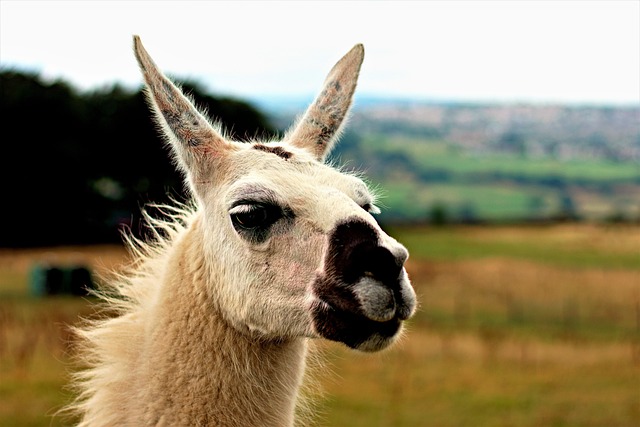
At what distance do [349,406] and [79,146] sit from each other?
140 ft

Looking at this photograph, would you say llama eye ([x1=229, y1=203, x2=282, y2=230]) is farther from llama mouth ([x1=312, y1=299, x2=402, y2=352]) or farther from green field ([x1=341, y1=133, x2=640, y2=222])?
green field ([x1=341, y1=133, x2=640, y2=222])

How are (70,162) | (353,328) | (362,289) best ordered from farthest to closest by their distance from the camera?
(70,162)
(353,328)
(362,289)

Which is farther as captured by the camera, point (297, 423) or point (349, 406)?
point (349, 406)

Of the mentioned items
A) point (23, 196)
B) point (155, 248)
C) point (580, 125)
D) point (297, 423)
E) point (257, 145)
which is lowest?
point (297, 423)

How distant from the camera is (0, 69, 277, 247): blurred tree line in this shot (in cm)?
5153

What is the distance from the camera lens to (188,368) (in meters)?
5.27

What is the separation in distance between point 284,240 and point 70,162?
5072 cm

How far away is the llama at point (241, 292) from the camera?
4688 millimetres

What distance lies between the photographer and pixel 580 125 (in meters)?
146

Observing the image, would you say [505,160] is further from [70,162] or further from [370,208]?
[370,208]

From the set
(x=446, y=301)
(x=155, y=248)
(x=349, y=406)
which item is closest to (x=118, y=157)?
(x=446, y=301)

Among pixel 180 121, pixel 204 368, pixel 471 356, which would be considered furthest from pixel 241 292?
pixel 471 356

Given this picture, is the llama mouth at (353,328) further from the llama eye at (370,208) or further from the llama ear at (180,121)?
the llama ear at (180,121)

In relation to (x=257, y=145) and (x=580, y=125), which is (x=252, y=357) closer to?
(x=257, y=145)
